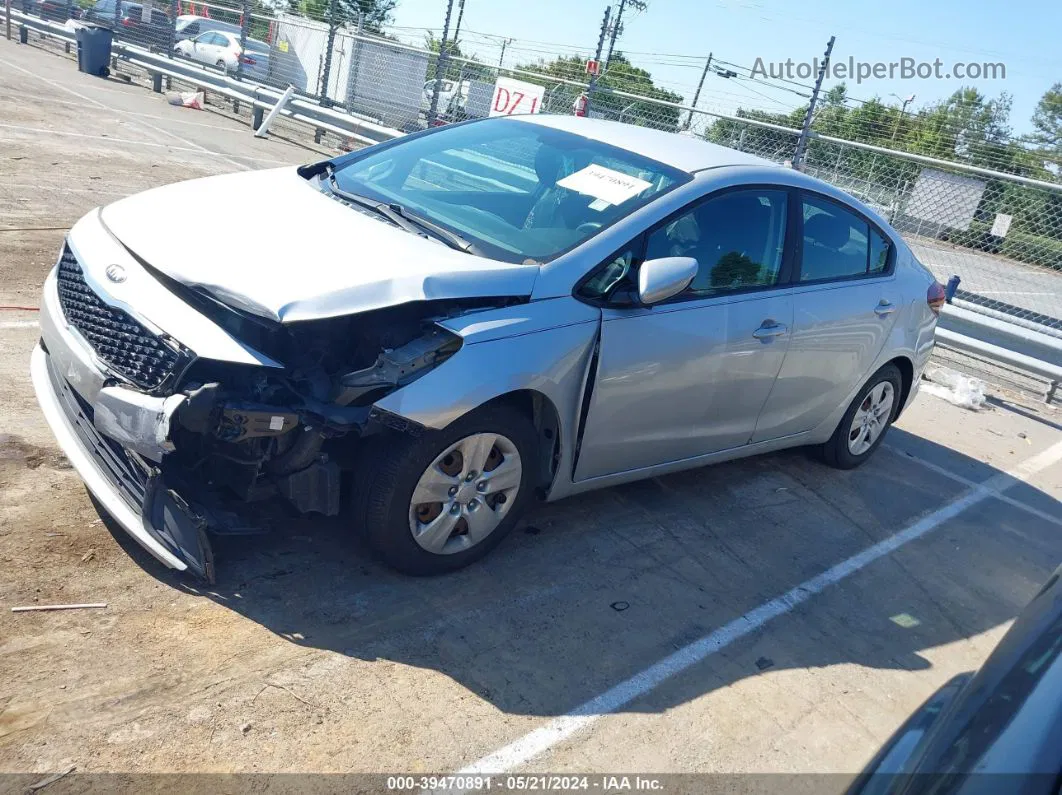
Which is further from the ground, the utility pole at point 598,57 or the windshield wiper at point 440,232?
the utility pole at point 598,57

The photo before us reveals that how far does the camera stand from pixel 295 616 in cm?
345

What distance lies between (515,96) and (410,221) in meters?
11.8

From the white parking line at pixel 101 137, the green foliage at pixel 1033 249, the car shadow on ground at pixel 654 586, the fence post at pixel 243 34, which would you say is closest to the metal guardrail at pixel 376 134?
the fence post at pixel 243 34

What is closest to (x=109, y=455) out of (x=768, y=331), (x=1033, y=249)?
(x=768, y=331)

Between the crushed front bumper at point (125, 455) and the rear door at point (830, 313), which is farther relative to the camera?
the rear door at point (830, 313)

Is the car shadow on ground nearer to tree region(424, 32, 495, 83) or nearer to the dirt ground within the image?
the dirt ground

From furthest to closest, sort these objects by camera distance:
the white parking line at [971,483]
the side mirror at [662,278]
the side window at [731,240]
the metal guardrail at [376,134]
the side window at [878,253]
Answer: the metal guardrail at [376,134] → the white parking line at [971,483] → the side window at [878,253] → the side window at [731,240] → the side mirror at [662,278]

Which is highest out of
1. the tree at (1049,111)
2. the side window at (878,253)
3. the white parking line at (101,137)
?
the tree at (1049,111)

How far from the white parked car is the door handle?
17727 mm

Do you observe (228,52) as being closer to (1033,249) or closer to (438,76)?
(438,76)

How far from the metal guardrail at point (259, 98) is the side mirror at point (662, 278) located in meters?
9.27

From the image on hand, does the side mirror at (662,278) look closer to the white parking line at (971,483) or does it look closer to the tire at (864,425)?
the tire at (864,425)

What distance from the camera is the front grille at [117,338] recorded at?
128 inches

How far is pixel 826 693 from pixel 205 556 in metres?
2.42
